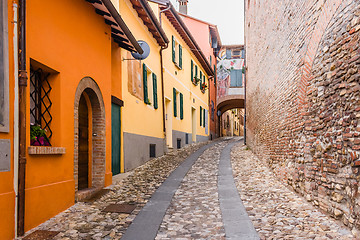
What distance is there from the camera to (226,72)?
86.3ft

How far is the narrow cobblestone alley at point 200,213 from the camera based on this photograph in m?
4.10

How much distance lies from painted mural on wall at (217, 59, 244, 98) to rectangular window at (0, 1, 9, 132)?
22.8 metres

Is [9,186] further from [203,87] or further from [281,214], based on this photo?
[203,87]

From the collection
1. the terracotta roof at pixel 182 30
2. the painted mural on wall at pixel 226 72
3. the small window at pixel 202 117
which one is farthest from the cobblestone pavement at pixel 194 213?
the painted mural on wall at pixel 226 72

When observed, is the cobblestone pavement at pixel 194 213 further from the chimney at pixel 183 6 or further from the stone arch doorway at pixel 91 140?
the chimney at pixel 183 6

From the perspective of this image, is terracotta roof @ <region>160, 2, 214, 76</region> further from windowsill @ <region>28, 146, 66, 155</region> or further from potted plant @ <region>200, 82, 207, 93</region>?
windowsill @ <region>28, 146, 66, 155</region>

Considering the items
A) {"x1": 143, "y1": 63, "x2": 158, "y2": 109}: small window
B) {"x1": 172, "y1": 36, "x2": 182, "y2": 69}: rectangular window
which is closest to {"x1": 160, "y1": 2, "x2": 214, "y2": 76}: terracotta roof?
{"x1": 172, "y1": 36, "x2": 182, "y2": 69}: rectangular window

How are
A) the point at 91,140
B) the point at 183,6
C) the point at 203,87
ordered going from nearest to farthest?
the point at 91,140, the point at 203,87, the point at 183,6

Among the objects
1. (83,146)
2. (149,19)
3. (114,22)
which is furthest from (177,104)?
(83,146)

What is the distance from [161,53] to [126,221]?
8892 mm

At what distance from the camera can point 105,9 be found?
625 cm

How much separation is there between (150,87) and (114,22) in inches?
179

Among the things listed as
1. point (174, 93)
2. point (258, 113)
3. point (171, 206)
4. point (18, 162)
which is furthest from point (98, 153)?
point (174, 93)

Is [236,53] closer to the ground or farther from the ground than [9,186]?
farther from the ground
